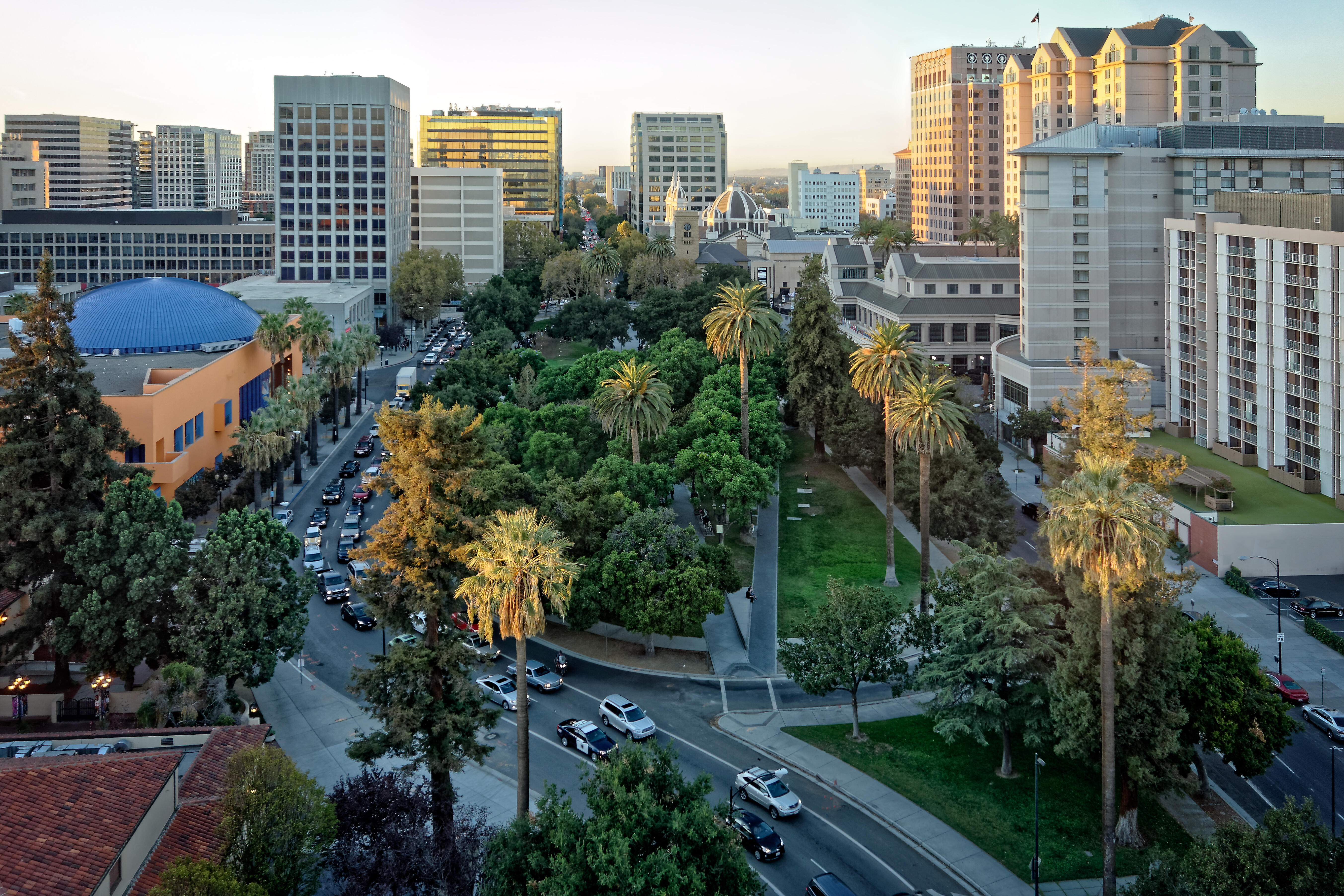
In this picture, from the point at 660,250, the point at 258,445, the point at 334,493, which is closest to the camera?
the point at 258,445

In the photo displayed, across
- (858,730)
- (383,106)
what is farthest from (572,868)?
(383,106)

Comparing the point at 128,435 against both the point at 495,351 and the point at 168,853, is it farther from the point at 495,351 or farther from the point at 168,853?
the point at 495,351

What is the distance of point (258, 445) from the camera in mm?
78688

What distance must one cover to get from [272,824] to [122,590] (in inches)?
925

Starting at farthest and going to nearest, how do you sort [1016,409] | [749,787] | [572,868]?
[1016,409]
[749,787]
[572,868]

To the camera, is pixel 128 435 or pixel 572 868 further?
pixel 128 435

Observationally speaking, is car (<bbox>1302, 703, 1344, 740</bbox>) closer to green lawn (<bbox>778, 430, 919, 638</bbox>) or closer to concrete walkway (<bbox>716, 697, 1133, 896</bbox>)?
concrete walkway (<bbox>716, 697, 1133, 896</bbox>)

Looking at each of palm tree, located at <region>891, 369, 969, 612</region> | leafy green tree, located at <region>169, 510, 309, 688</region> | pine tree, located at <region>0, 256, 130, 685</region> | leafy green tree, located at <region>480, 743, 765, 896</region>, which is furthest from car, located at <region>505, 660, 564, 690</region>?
pine tree, located at <region>0, 256, 130, 685</region>

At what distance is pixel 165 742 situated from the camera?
41.0 m

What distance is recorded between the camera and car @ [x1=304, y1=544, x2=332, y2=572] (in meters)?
71.8

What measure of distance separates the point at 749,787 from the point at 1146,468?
24.0 metres

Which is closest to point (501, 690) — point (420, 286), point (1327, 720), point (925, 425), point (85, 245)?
point (925, 425)

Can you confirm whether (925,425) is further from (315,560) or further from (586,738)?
(315,560)

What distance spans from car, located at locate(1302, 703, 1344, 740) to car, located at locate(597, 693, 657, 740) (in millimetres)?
31238
